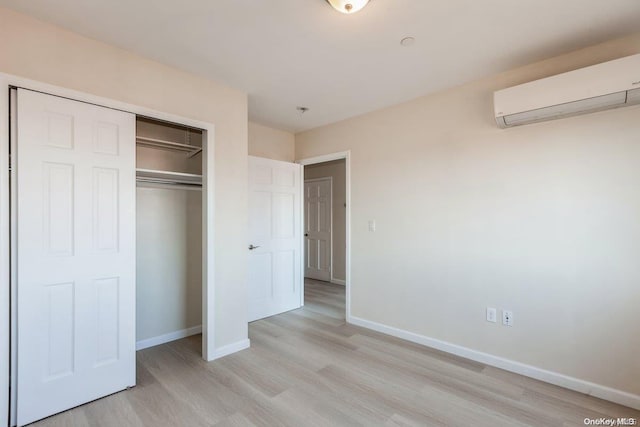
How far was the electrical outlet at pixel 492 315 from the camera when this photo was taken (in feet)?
8.54

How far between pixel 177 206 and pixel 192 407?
6.19 ft

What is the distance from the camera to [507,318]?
8.33 feet

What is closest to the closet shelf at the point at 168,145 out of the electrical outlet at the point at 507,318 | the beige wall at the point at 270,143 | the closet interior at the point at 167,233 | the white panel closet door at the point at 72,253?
the closet interior at the point at 167,233

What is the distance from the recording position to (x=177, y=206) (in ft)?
10.4

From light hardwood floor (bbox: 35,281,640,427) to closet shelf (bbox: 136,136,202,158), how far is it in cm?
197

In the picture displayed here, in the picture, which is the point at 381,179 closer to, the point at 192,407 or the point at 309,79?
the point at 309,79

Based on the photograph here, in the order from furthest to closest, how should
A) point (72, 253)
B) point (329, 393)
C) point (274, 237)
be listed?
point (274, 237) < point (329, 393) < point (72, 253)

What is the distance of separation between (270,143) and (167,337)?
260cm

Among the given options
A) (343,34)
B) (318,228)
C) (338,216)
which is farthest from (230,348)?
(318,228)

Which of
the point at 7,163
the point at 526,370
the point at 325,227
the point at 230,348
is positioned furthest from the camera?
the point at 325,227

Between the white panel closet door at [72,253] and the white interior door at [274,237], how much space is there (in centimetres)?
161

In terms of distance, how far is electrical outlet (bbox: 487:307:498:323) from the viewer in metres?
2.60

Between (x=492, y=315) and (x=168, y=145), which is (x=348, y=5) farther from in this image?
(x=492, y=315)

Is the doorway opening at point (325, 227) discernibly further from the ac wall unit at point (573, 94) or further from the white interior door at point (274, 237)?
the ac wall unit at point (573, 94)
